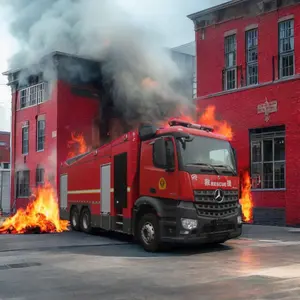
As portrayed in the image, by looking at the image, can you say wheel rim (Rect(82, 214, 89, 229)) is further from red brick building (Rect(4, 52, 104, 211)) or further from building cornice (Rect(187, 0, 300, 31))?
building cornice (Rect(187, 0, 300, 31))

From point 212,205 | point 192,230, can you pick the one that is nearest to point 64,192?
point 212,205

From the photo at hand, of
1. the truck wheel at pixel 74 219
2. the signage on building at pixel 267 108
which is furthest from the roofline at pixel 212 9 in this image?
the truck wheel at pixel 74 219

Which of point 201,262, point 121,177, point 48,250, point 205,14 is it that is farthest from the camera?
point 205,14

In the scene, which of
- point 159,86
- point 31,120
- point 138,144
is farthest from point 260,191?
point 31,120

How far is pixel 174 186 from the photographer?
10.5 metres

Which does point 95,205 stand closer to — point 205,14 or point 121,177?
point 121,177

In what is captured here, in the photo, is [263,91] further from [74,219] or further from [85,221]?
[74,219]

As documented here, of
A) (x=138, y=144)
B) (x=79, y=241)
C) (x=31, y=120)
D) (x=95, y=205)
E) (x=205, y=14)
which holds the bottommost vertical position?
(x=79, y=241)

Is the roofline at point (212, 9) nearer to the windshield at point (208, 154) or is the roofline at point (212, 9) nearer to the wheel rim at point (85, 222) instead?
the windshield at point (208, 154)

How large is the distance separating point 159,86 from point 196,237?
1408cm

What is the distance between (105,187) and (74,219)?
3.65 metres

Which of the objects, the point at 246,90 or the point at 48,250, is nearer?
the point at 48,250

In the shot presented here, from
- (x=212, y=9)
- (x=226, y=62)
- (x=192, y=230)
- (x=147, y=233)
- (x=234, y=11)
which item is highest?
(x=212, y=9)

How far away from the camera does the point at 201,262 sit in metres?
9.42
